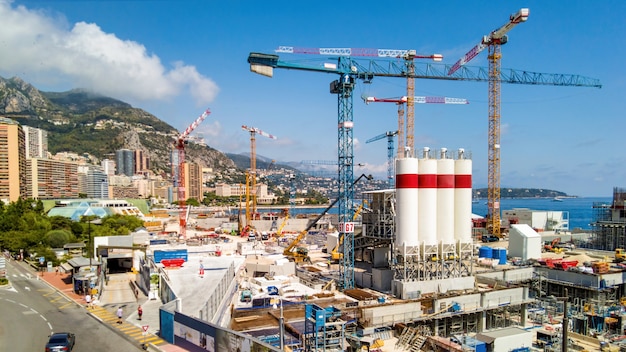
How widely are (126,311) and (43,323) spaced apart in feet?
15.8

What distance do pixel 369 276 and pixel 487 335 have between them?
41.8 feet

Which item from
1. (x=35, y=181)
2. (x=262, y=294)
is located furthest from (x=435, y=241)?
(x=35, y=181)

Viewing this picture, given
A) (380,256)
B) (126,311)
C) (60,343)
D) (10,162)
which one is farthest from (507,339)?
(10,162)

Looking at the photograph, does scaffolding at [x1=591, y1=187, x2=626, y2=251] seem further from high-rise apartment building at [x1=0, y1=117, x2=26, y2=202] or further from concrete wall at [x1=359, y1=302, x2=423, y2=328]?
high-rise apartment building at [x1=0, y1=117, x2=26, y2=202]

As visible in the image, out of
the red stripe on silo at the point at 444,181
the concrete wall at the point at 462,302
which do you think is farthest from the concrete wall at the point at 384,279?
the red stripe on silo at the point at 444,181

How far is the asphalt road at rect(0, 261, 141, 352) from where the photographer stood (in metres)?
21.5

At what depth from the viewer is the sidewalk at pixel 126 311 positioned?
2192cm

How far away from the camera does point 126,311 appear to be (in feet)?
93.0

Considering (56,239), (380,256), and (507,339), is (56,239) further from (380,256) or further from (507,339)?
(507,339)

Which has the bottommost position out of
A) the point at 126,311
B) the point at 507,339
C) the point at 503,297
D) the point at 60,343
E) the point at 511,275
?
the point at 507,339

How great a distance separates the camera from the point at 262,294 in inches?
1377

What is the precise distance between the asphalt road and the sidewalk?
56 centimetres

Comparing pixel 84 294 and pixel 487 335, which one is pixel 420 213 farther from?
pixel 84 294

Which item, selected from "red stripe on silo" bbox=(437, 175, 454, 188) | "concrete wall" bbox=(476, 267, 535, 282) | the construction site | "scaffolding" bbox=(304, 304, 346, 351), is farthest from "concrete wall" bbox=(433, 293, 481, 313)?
"scaffolding" bbox=(304, 304, 346, 351)
